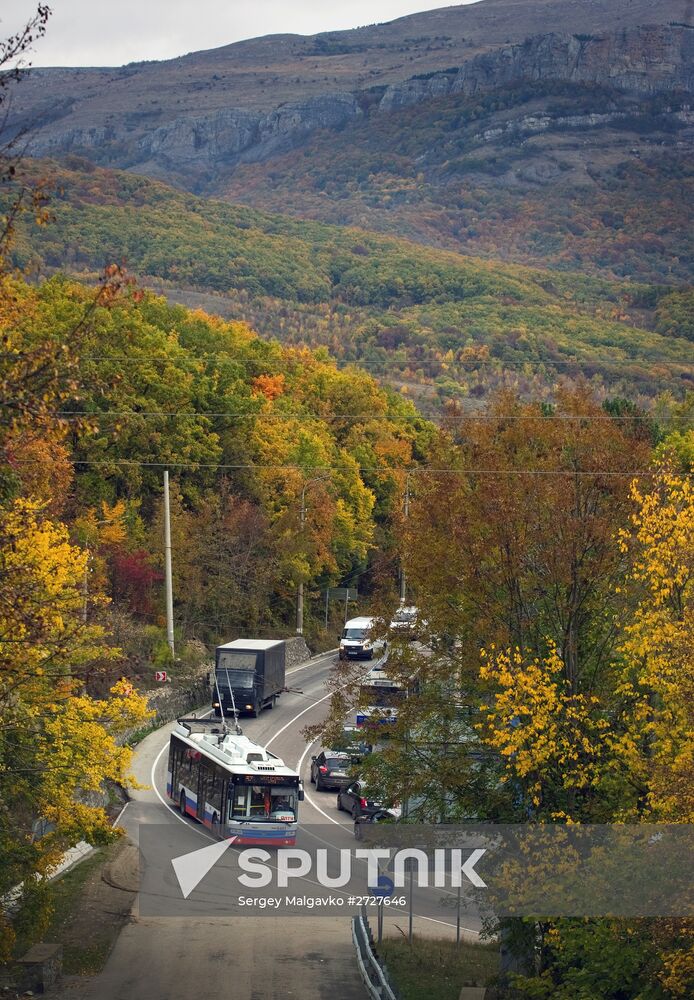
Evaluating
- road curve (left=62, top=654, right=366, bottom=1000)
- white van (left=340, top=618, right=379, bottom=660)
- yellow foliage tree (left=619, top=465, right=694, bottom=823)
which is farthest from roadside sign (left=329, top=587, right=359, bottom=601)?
yellow foliage tree (left=619, top=465, right=694, bottom=823)

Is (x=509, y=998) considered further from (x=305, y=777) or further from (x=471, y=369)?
(x=471, y=369)

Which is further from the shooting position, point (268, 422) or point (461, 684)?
point (268, 422)

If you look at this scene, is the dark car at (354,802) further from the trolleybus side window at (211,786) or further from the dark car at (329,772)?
the trolleybus side window at (211,786)

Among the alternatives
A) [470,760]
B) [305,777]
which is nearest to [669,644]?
[470,760]

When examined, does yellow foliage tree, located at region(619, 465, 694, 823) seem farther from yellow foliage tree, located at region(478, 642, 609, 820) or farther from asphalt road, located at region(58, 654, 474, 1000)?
asphalt road, located at region(58, 654, 474, 1000)

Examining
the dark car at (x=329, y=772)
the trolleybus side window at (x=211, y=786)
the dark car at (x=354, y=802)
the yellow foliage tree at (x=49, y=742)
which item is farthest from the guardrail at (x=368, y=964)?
the dark car at (x=329, y=772)

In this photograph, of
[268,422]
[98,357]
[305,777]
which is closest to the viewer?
[305,777]

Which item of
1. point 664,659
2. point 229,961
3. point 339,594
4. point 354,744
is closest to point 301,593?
point 339,594
